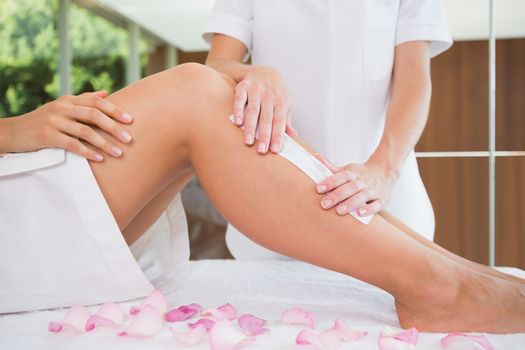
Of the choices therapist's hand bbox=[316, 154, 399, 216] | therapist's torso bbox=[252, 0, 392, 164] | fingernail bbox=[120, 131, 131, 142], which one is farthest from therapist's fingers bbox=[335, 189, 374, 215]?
therapist's torso bbox=[252, 0, 392, 164]

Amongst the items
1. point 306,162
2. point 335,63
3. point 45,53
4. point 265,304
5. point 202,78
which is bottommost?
point 265,304

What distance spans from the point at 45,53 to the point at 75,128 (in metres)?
3.92

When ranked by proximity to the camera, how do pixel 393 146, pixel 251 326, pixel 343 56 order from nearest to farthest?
pixel 251 326 → pixel 393 146 → pixel 343 56

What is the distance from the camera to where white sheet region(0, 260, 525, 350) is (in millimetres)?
815

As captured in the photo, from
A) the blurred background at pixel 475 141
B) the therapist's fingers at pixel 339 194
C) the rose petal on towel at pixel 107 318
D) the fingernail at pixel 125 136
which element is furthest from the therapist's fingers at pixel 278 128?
the blurred background at pixel 475 141

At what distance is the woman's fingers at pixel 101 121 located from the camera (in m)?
0.94

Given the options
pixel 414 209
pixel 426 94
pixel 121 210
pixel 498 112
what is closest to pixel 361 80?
pixel 426 94

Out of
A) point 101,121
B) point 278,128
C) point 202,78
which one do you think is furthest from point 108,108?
point 278,128

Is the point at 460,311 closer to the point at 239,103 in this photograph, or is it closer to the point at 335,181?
the point at 335,181

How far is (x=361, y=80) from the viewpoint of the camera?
149 centimetres

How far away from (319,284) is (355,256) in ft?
1.09

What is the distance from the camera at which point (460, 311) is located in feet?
3.04

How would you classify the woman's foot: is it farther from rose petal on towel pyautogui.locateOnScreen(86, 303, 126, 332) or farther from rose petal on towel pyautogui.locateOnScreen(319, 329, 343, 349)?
rose petal on towel pyautogui.locateOnScreen(86, 303, 126, 332)

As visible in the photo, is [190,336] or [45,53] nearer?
[190,336]
